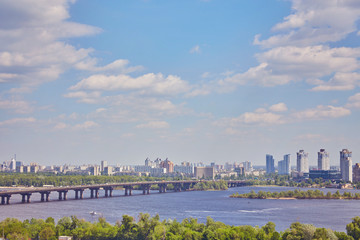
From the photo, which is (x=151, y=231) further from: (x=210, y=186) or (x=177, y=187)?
(x=210, y=186)

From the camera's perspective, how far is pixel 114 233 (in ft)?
161

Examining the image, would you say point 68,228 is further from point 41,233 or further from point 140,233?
point 140,233

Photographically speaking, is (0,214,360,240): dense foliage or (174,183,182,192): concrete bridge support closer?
(0,214,360,240): dense foliage

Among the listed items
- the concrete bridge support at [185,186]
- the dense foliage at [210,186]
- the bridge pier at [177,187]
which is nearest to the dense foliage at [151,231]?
the bridge pier at [177,187]

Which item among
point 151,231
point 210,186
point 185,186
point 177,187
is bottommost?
point 177,187

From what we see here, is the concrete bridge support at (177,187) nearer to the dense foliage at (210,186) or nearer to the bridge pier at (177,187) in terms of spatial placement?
the bridge pier at (177,187)

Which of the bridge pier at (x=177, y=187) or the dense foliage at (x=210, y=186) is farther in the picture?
the dense foliage at (x=210, y=186)

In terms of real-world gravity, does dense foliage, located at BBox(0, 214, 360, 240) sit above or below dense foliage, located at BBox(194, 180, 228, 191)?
above

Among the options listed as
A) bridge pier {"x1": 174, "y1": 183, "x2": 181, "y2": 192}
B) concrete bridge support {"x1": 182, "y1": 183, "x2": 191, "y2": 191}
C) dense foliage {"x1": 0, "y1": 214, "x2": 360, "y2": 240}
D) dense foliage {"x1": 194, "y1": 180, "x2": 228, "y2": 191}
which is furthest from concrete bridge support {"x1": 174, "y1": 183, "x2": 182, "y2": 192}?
dense foliage {"x1": 0, "y1": 214, "x2": 360, "y2": 240}

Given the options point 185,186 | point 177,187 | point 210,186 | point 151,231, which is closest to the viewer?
point 151,231

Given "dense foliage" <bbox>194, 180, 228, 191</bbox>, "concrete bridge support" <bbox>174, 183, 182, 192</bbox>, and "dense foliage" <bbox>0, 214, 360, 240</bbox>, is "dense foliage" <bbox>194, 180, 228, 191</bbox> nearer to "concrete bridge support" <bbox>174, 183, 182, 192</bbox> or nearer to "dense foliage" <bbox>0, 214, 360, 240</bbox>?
"concrete bridge support" <bbox>174, 183, 182, 192</bbox>

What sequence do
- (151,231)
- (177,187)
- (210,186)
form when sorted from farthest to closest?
(210,186), (177,187), (151,231)

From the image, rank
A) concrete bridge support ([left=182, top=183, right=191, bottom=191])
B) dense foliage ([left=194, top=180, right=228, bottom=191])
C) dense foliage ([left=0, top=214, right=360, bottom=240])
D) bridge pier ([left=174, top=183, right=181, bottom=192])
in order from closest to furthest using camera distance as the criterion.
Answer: dense foliage ([left=0, top=214, right=360, bottom=240]), bridge pier ([left=174, top=183, right=181, bottom=192]), dense foliage ([left=194, top=180, right=228, bottom=191]), concrete bridge support ([left=182, top=183, right=191, bottom=191])

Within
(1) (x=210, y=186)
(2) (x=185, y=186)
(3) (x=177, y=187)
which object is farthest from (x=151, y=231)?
(2) (x=185, y=186)
